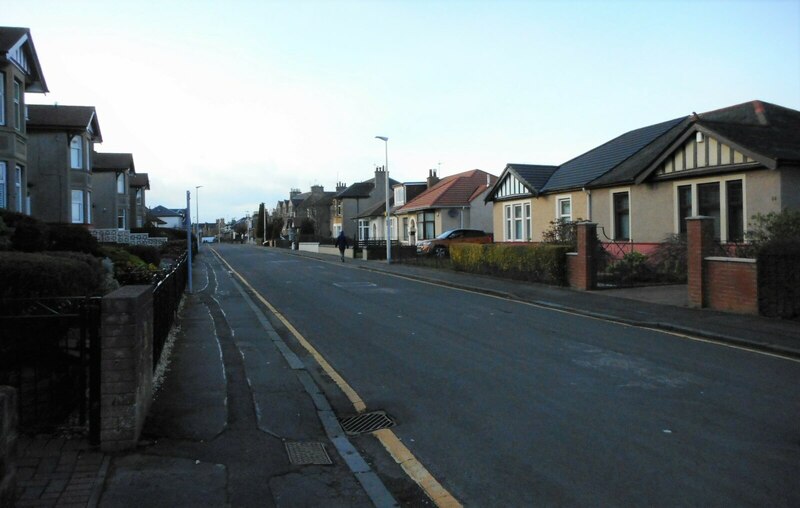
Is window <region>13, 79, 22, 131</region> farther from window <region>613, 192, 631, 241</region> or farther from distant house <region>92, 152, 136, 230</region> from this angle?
window <region>613, 192, 631, 241</region>

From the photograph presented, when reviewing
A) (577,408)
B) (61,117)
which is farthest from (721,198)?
(61,117)

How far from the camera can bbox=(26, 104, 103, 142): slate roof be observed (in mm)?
→ 35375

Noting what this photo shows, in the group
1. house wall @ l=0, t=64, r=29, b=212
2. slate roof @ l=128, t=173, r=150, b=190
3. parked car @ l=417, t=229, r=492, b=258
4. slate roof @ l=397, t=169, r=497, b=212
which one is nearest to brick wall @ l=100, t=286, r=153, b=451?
house wall @ l=0, t=64, r=29, b=212

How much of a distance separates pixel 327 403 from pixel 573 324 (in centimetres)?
722

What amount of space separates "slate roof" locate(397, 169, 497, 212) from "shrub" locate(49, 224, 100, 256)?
98.7ft

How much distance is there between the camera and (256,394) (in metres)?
7.47

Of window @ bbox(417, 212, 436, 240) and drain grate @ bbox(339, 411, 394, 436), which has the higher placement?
window @ bbox(417, 212, 436, 240)

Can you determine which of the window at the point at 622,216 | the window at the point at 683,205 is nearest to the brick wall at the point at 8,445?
the window at the point at 683,205

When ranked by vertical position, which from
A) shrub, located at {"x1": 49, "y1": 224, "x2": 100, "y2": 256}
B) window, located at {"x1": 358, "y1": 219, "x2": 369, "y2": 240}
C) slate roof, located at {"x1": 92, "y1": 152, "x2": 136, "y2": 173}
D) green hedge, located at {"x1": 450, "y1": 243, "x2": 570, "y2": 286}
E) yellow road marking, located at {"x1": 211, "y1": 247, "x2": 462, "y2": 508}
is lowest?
yellow road marking, located at {"x1": 211, "y1": 247, "x2": 462, "y2": 508}

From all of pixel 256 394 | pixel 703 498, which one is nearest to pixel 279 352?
pixel 256 394

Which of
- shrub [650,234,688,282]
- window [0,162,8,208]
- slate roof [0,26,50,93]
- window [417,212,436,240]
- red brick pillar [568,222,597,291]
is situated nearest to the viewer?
red brick pillar [568,222,597,291]

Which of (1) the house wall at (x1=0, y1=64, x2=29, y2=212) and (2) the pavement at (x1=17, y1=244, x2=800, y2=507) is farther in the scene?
(1) the house wall at (x1=0, y1=64, x2=29, y2=212)

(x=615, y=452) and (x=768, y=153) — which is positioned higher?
(x=768, y=153)

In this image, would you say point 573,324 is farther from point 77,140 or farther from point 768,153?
point 77,140
